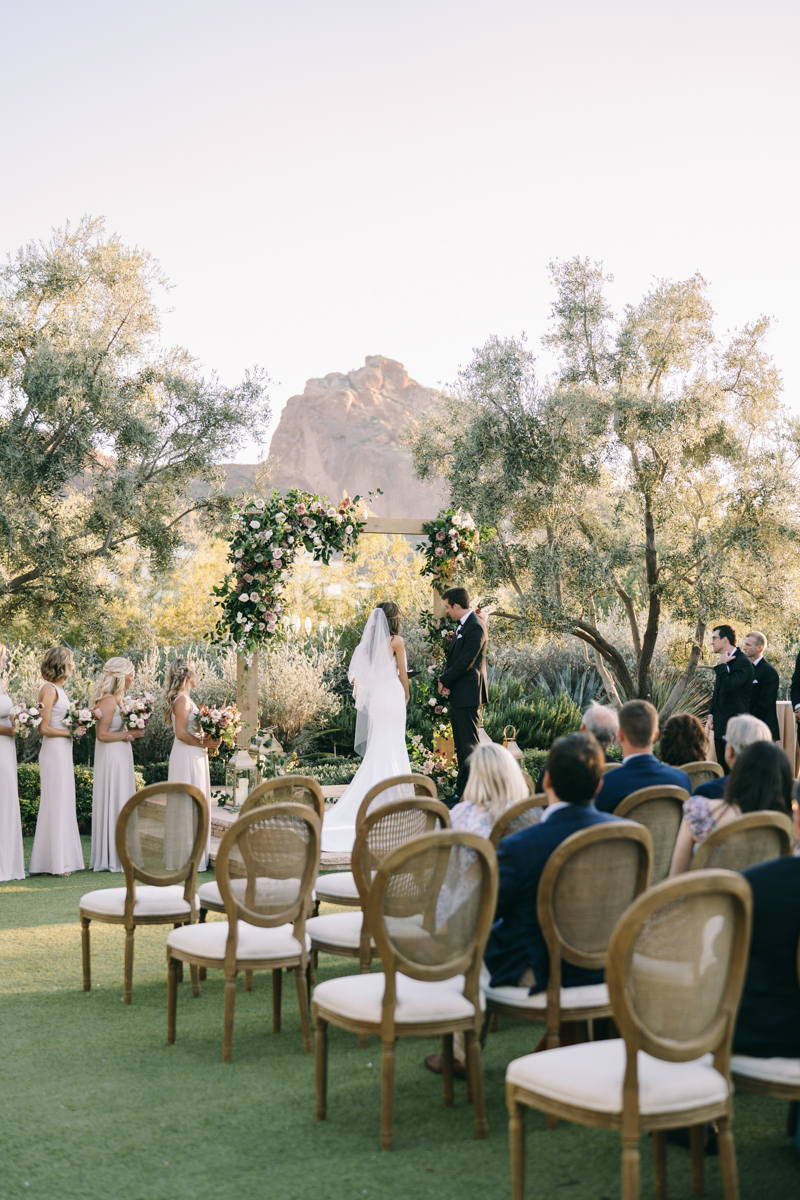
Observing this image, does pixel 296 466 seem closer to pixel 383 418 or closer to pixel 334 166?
pixel 383 418

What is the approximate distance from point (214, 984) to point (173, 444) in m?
10.5

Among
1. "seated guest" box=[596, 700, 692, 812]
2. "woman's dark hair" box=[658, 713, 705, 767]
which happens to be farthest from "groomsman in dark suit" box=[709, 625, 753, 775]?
"seated guest" box=[596, 700, 692, 812]

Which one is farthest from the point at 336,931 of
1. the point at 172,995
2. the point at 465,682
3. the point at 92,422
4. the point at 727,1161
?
the point at 92,422

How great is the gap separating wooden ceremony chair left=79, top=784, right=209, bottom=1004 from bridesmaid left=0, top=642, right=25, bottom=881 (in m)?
3.10

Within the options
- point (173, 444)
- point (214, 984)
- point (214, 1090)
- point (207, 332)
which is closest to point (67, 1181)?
point (214, 1090)

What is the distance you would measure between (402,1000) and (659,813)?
4.62 feet

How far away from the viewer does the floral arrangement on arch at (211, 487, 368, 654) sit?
8.85 meters

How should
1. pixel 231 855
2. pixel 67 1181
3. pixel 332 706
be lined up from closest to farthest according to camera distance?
pixel 67 1181 → pixel 231 855 → pixel 332 706

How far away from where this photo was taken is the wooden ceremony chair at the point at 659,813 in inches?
151

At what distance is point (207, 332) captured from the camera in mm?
15750

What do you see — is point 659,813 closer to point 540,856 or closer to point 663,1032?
point 540,856

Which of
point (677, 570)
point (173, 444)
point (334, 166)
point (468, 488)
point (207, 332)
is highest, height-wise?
point (334, 166)

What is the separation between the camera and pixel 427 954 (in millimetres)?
3145

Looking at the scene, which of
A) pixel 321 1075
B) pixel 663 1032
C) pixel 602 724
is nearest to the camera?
pixel 663 1032
